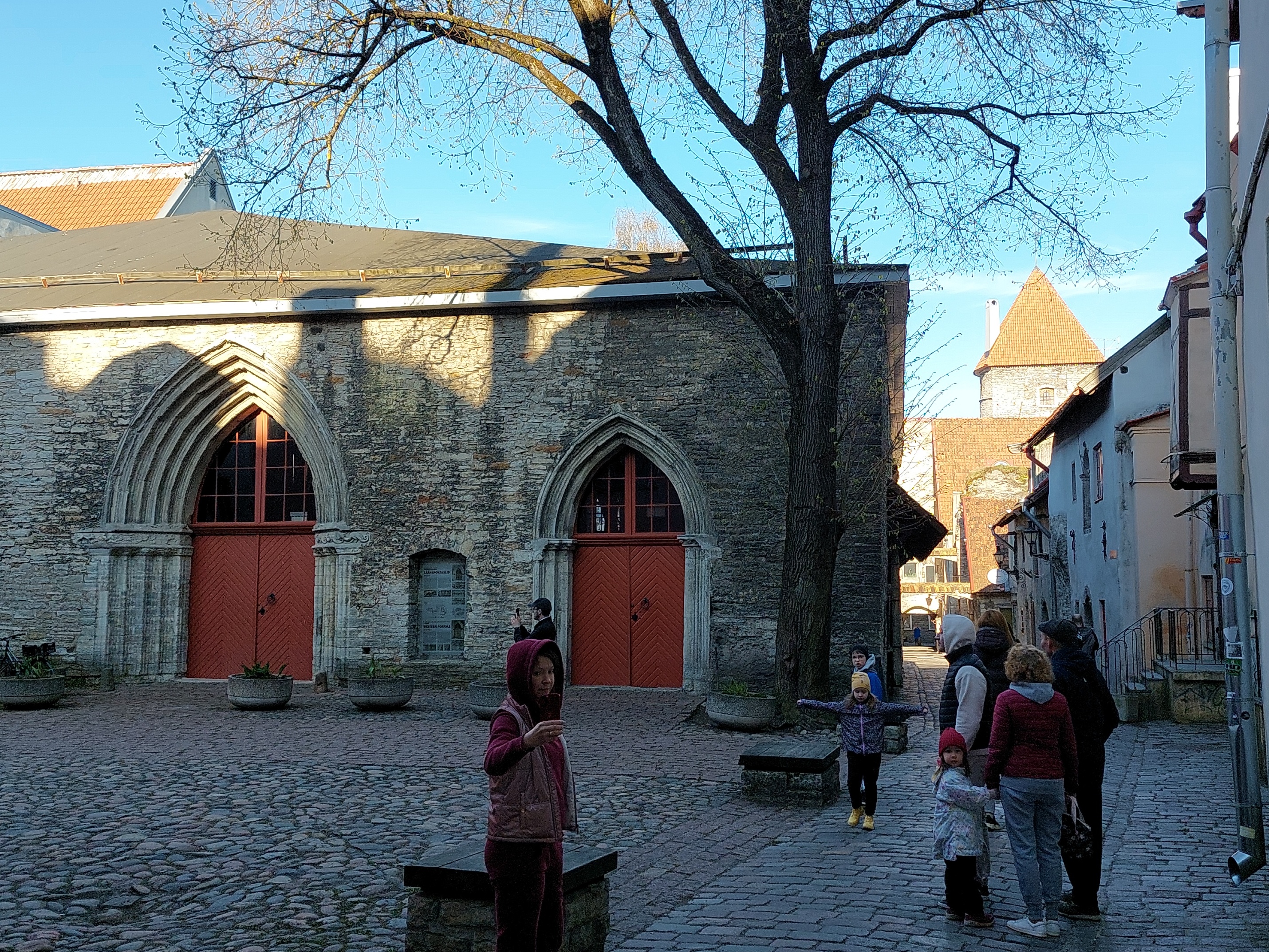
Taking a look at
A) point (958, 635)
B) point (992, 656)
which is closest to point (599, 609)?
point (958, 635)

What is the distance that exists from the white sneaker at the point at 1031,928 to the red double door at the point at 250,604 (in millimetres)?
14441

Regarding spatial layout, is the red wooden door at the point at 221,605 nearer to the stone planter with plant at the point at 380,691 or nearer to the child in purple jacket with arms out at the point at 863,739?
the stone planter with plant at the point at 380,691

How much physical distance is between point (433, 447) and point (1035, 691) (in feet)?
42.1

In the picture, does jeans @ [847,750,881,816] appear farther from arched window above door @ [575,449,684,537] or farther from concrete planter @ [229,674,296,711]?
arched window above door @ [575,449,684,537]

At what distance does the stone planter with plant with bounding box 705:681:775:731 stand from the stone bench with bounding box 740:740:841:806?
3.63 meters

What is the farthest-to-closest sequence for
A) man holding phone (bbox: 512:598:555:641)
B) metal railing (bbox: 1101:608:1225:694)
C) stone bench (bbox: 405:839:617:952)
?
metal railing (bbox: 1101:608:1225:694), man holding phone (bbox: 512:598:555:641), stone bench (bbox: 405:839:617:952)

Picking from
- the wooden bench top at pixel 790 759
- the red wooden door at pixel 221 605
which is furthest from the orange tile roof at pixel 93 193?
the wooden bench top at pixel 790 759

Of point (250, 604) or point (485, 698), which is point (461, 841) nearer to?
point (485, 698)

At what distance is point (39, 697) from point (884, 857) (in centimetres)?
1238

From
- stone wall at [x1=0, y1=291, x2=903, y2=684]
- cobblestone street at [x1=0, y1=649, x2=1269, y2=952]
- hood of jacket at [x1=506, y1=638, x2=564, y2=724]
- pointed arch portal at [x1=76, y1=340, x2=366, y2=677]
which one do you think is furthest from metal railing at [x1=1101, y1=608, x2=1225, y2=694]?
hood of jacket at [x1=506, y1=638, x2=564, y2=724]

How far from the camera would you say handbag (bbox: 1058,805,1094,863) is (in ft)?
18.5

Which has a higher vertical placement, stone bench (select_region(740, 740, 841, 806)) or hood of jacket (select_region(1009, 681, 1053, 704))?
hood of jacket (select_region(1009, 681, 1053, 704))

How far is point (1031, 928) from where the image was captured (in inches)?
210

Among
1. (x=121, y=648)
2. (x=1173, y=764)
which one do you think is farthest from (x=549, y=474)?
(x=1173, y=764)
